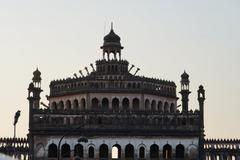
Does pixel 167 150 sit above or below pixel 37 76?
below

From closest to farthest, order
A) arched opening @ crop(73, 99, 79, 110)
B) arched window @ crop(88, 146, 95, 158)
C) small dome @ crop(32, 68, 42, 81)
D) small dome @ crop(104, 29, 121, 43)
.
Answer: arched window @ crop(88, 146, 95, 158), small dome @ crop(32, 68, 42, 81), arched opening @ crop(73, 99, 79, 110), small dome @ crop(104, 29, 121, 43)

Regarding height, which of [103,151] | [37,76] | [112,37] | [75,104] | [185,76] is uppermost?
[112,37]

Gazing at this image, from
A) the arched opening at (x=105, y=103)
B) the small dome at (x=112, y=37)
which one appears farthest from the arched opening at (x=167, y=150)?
the small dome at (x=112, y=37)

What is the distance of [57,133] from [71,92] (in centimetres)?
794

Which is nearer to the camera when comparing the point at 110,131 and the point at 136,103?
the point at 110,131

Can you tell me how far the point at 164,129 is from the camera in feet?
315

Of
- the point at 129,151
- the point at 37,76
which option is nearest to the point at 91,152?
the point at 129,151

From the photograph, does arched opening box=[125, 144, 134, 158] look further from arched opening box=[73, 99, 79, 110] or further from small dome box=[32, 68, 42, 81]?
small dome box=[32, 68, 42, 81]

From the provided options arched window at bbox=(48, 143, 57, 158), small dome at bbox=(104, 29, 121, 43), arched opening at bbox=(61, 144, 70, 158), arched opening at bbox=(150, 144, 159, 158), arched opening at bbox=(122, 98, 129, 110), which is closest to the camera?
arched window at bbox=(48, 143, 57, 158)

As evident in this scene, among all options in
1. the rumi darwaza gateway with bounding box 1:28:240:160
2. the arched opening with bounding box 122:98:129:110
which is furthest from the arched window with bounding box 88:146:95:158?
the arched opening with bounding box 122:98:129:110

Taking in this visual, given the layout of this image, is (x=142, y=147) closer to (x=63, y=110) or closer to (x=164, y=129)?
(x=164, y=129)

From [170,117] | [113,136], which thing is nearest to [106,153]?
[113,136]

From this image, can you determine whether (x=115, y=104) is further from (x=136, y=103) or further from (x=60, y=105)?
(x=60, y=105)

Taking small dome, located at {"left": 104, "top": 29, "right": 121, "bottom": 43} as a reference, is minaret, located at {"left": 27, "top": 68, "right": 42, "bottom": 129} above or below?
below
